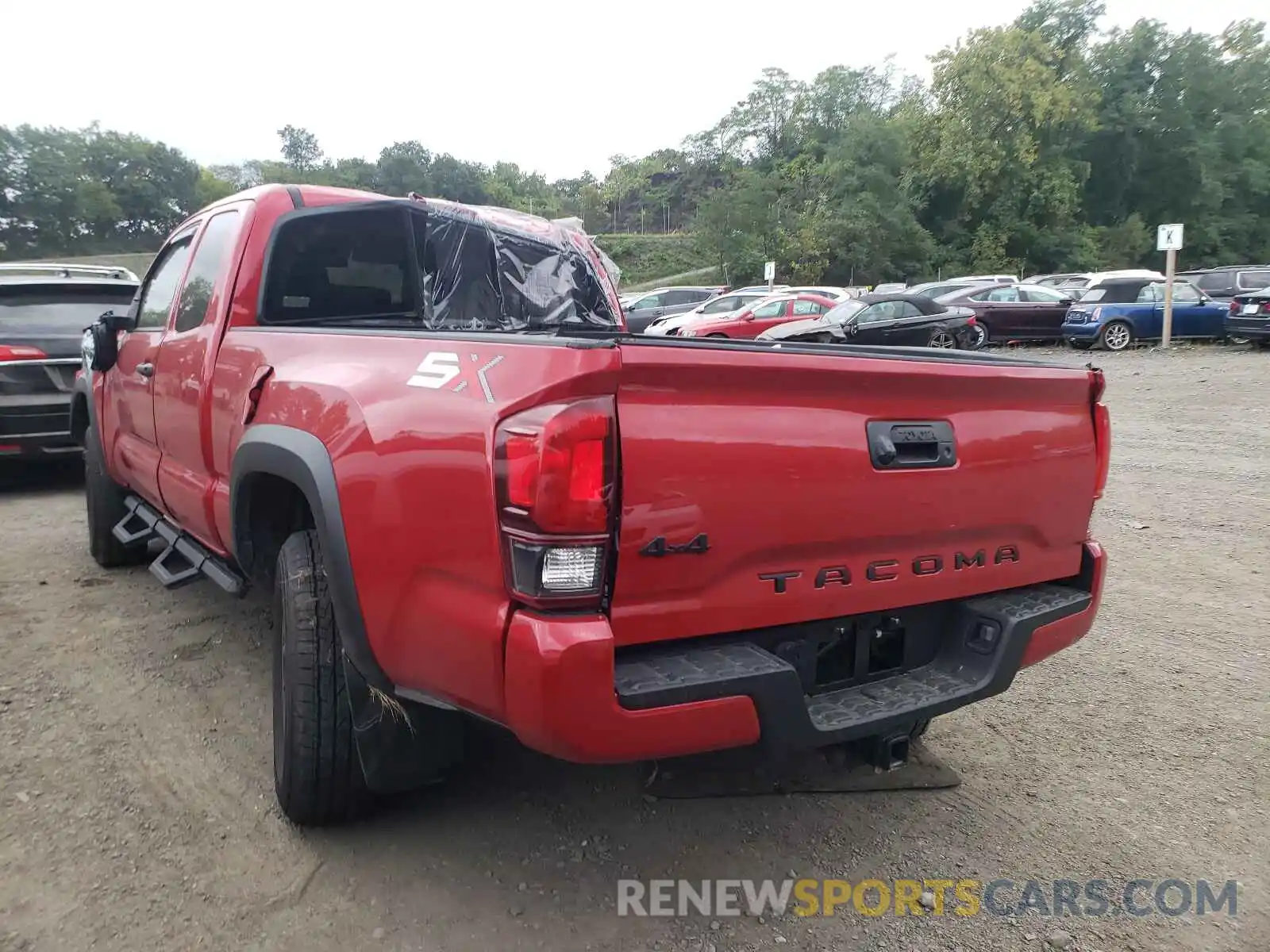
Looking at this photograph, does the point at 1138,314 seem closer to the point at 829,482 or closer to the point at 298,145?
the point at 829,482

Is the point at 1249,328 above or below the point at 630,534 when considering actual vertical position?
above

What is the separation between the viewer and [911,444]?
219 centimetres

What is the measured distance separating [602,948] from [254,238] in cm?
271

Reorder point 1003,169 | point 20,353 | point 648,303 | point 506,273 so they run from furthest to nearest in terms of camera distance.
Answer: point 1003,169 < point 648,303 < point 20,353 < point 506,273

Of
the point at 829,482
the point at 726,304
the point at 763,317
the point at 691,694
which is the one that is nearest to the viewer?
the point at 691,694

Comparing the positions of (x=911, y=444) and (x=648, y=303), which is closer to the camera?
(x=911, y=444)

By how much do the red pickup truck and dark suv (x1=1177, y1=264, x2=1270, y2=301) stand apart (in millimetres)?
20798

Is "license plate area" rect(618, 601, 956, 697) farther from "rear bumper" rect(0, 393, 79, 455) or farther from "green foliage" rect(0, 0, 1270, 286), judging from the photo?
"green foliage" rect(0, 0, 1270, 286)

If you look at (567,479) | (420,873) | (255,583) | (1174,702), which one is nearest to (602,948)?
(420,873)

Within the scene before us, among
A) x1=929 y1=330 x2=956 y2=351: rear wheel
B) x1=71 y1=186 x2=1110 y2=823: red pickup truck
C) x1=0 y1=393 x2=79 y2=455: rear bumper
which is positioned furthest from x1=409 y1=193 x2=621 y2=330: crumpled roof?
x1=929 y1=330 x2=956 y2=351: rear wheel

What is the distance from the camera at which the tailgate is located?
1.84m

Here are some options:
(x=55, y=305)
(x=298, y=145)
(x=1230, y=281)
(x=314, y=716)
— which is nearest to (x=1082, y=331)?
(x=1230, y=281)

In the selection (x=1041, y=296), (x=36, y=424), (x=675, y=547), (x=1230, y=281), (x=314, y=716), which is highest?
(x=1230, y=281)

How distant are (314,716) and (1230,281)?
23.6 metres
